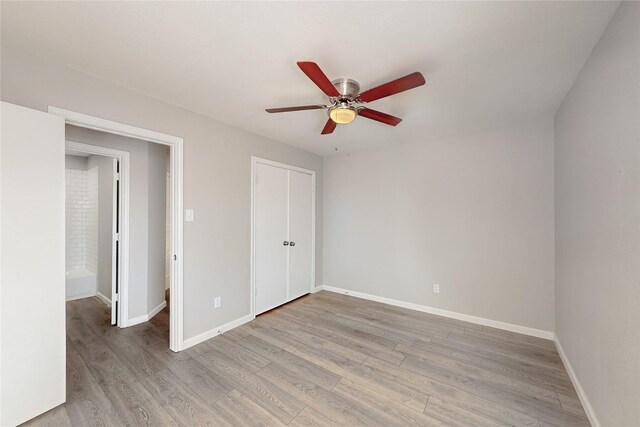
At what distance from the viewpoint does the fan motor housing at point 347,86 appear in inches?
71.5

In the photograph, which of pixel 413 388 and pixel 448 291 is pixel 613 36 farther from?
pixel 448 291

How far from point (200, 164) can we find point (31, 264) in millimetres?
1425

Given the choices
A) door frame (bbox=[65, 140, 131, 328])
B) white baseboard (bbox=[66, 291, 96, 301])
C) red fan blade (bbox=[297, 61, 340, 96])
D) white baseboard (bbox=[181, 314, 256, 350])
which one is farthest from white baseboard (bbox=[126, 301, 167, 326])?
red fan blade (bbox=[297, 61, 340, 96])

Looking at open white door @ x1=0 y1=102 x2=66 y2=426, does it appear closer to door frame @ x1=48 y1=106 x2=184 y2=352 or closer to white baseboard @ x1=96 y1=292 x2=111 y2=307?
door frame @ x1=48 y1=106 x2=184 y2=352

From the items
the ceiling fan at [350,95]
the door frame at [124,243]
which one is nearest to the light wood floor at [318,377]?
the door frame at [124,243]

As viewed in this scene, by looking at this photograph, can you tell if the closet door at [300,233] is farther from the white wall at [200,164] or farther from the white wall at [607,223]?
the white wall at [607,223]

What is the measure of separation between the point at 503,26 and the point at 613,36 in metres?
0.55

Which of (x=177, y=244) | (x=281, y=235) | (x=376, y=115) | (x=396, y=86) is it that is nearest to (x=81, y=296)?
(x=177, y=244)

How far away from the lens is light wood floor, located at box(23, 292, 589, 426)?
5.36 feet

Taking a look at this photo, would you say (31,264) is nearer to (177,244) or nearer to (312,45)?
(177,244)

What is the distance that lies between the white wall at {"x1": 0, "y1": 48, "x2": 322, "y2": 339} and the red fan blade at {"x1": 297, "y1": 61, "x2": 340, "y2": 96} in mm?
1257

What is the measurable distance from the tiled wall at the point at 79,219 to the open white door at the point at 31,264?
301 cm

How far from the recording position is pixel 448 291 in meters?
3.20

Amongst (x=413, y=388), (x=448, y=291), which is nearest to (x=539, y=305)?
(x=448, y=291)
